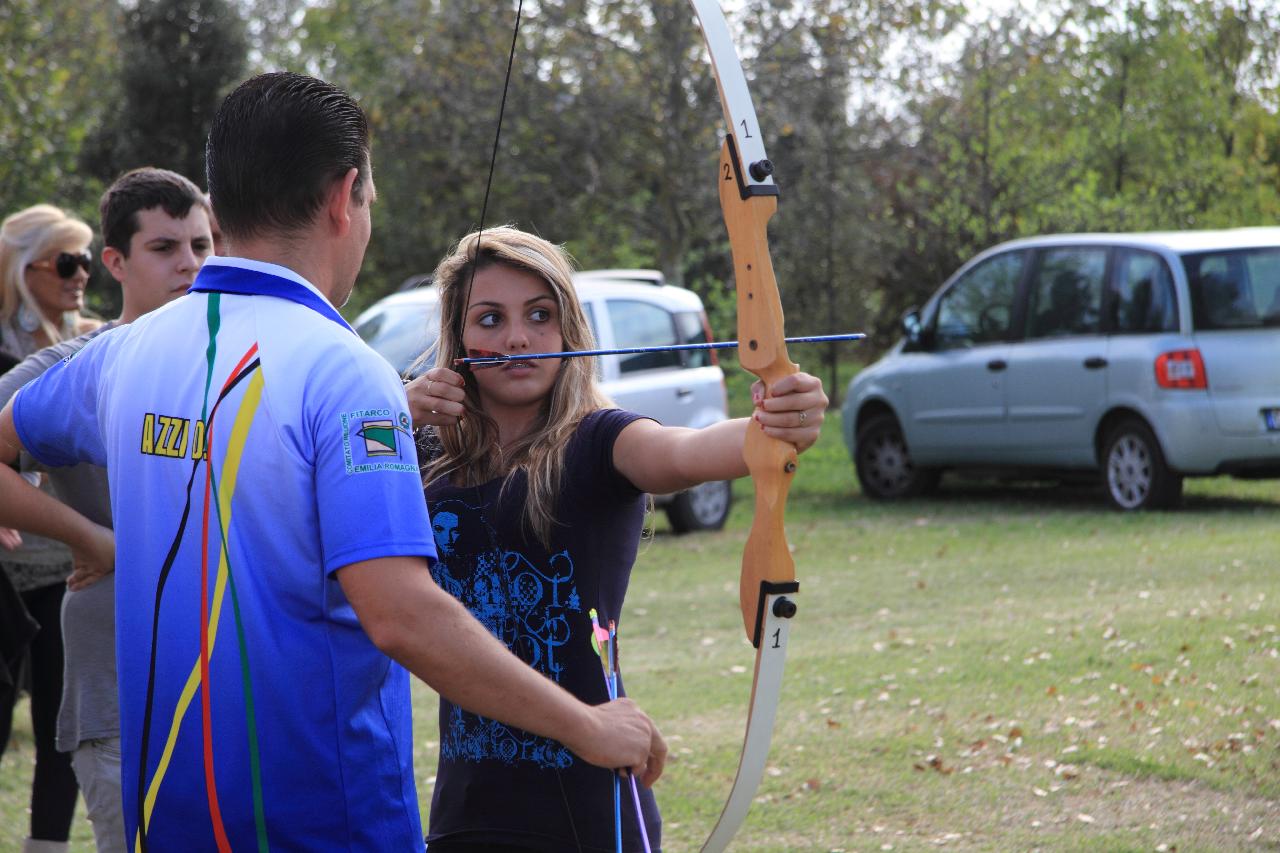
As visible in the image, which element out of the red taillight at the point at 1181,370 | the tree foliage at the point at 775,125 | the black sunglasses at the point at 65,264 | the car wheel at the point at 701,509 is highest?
the tree foliage at the point at 775,125

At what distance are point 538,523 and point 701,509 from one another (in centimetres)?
1001

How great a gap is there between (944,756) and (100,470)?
135 inches

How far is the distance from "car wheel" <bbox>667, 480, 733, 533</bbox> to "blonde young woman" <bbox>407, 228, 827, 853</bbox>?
9514 millimetres

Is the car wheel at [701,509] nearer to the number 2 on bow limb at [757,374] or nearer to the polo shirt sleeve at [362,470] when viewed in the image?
the number 2 on bow limb at [757,374]

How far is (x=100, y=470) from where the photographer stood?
3.71m

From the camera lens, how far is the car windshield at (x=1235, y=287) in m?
11.3

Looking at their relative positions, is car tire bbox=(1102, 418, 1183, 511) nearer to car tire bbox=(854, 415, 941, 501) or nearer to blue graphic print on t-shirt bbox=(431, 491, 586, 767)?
car tire bbox=(854, 415, 941, 501)

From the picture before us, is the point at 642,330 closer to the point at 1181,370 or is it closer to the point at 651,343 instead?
the point at 651,343

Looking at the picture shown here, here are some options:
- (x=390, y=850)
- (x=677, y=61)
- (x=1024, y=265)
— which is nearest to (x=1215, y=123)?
(x=677, y=61)

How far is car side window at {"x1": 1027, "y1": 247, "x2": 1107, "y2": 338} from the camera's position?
12234mm

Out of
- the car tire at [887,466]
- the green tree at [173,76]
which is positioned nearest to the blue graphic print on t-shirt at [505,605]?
the car tire at [887,466]

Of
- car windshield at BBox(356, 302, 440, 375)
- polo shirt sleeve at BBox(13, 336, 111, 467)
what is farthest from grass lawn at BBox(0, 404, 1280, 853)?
polo shirt sleeve at BBox(13, 336, 111, 467)

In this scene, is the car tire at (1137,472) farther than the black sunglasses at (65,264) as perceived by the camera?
Yes

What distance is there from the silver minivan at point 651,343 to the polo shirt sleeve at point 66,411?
8.17 meters
